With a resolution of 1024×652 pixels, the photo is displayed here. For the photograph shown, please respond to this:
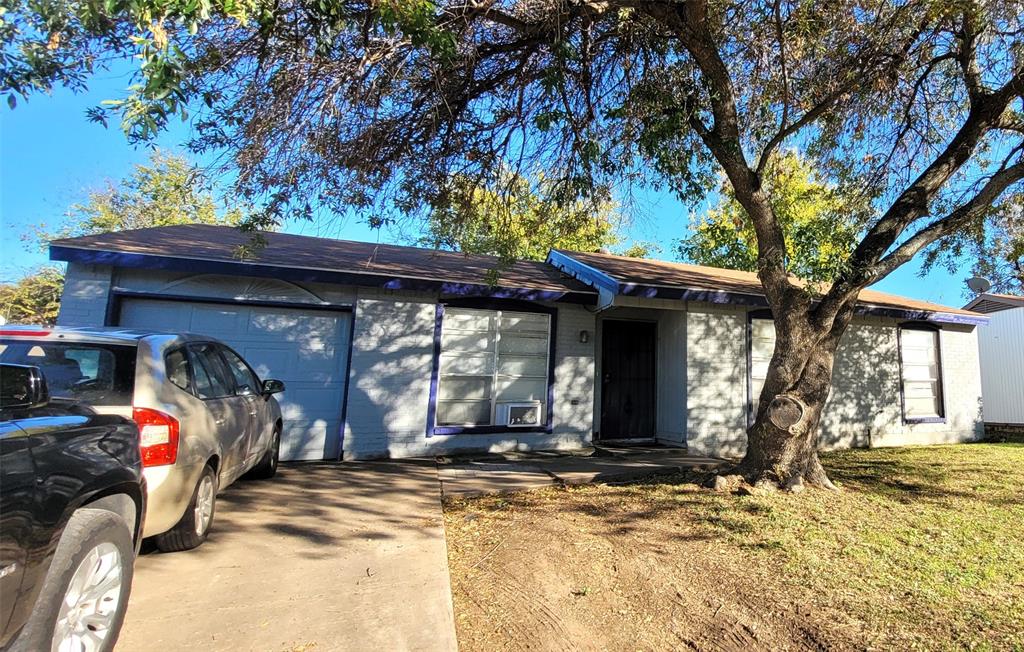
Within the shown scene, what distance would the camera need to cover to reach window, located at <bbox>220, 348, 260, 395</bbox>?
537 cm

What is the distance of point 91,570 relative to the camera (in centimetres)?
251

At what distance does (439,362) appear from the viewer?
8766 millimetres

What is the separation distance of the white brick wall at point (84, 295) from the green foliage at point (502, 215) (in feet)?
15.1

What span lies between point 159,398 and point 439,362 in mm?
5259

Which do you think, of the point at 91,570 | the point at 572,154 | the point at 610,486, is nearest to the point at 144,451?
the point at 91,570

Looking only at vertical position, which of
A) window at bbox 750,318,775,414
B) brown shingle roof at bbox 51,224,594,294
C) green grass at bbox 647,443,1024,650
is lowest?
green grass at bbox 647,443,1024,650

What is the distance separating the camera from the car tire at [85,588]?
2162 mm

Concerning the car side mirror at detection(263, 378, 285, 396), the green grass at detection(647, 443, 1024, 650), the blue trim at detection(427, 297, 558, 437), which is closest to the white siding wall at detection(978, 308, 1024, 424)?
the green grass at detection(647, 443, 1024, 650)

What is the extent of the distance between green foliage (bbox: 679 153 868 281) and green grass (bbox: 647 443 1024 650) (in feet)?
8.14

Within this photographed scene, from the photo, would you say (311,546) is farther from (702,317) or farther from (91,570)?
(702,317)

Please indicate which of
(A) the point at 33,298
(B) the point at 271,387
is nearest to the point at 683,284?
(B) the point at 271,387

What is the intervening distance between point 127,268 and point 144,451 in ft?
17.6

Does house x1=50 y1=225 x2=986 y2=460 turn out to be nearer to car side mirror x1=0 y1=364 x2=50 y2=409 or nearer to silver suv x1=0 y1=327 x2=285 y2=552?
silver suv x1=0 y1=327 x2=285 y2=552

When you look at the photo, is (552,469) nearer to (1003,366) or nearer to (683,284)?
(683,284)
